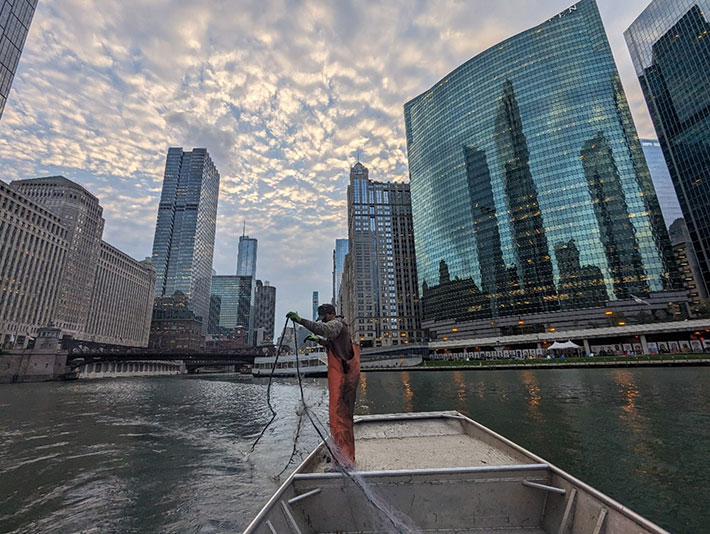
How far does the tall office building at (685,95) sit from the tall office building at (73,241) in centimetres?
20986

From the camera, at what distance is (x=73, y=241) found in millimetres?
115625

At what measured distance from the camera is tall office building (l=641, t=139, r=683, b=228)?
155m

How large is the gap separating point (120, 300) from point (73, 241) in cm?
4191

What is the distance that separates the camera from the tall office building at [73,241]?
372 feet

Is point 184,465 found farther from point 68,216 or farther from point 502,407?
point 68,216

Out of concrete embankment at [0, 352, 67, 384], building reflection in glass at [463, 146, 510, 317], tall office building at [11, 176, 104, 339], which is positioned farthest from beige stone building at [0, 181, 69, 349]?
building reflection in glass at [463, 146, 510, 317]

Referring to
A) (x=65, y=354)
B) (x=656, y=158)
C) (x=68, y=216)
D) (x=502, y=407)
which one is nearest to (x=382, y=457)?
(x=502, y=407)

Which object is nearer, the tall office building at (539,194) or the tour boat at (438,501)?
the tour boat at (438,501)

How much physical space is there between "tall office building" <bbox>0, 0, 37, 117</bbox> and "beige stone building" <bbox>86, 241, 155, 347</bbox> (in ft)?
289

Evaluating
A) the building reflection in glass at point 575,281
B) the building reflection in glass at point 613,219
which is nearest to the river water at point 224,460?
the building reflection in glass at point 575,281

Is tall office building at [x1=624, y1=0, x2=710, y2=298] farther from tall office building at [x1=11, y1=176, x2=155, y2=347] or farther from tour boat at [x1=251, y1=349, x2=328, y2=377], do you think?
tall office building at [x1=11, y1=176, x2=155, y2=347]

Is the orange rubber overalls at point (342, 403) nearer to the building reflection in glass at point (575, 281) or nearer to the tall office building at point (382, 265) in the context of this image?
the building reflection in glass at point (575, 281)

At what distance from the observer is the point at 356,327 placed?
152 metres

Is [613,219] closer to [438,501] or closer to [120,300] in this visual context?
[438,501]
